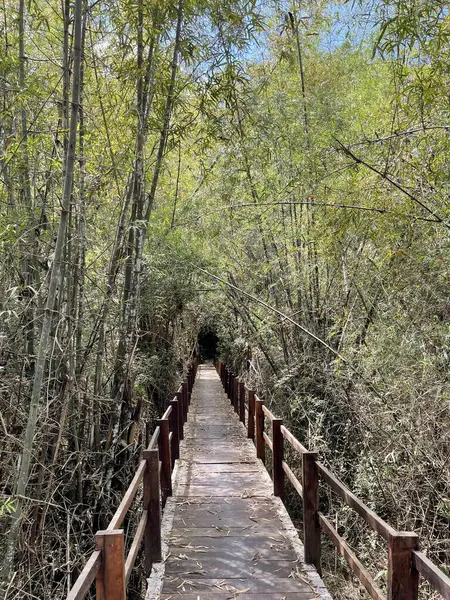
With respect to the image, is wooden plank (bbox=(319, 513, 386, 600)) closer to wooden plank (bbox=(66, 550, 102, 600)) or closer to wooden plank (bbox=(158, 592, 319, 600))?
wooden plank (bbox=(158, 592, 319, 600))

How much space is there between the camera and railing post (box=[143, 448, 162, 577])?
3.24 metres

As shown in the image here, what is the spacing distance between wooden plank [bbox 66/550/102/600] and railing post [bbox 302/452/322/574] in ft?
5.17

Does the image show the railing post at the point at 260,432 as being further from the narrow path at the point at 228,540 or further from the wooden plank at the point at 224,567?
the wooden plank at the point at 224,567

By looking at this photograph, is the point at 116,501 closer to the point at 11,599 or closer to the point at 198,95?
the point at 11,599

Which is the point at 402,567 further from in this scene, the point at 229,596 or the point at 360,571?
the point at 229,596

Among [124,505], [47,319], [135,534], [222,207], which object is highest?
[222,207]

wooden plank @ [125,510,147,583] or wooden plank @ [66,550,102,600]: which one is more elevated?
wooden plank @ [66,550,102,600]

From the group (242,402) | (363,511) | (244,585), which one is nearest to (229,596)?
(244,585)

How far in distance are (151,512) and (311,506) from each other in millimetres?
1065

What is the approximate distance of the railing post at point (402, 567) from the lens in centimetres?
188

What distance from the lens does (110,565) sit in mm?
2064

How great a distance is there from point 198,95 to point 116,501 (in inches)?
136

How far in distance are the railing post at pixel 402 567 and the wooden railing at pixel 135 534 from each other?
111 cm

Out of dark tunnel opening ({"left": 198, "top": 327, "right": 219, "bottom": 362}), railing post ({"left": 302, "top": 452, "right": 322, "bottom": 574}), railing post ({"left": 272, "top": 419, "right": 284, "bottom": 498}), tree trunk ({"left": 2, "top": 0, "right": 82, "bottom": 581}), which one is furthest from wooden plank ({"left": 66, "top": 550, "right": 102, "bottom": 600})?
dark tunnel opening ({"left": 198, "top": 327, "right": 219, "bottom": 362})
